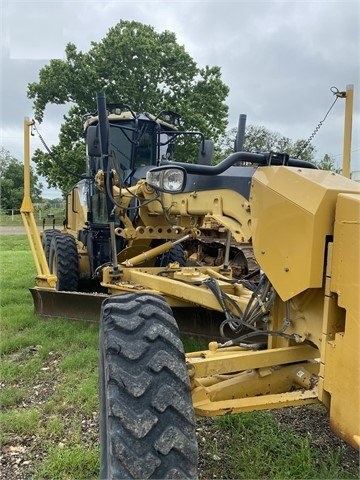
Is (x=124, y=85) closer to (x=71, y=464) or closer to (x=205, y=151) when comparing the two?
(x=205, y=151)

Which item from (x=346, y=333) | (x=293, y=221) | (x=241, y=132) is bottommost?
(x=346, y=333)

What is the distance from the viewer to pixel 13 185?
39844 mm

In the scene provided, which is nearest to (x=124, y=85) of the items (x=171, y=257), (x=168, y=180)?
(x=171, y=257)

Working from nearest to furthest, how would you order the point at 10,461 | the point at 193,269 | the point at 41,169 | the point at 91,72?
the point at 10,461, the point at 193,269, the point at 91,72, the point at 41,169

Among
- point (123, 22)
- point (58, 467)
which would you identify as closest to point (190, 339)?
point (58, 467)

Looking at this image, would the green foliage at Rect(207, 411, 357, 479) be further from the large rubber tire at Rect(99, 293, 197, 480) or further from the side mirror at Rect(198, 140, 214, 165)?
the side mirror at Rect(198, 140, 214, 165)

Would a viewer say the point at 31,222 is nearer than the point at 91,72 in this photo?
Yes

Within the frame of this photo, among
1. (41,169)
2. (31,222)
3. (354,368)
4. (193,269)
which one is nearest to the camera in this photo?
(354,368)

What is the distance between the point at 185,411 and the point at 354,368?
2.30 ft

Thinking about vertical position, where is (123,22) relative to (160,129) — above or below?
above

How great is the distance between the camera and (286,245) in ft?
7.22

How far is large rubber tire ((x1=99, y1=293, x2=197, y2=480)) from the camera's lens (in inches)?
72.9

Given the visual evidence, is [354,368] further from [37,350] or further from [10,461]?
A: [37,350]

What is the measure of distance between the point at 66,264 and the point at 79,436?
3503 mm
